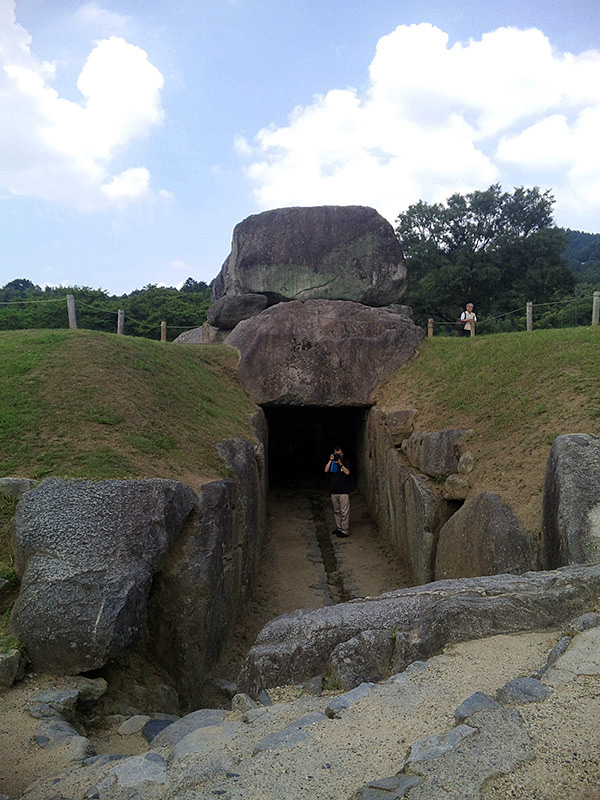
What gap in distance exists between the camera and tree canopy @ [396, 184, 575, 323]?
1019 inches

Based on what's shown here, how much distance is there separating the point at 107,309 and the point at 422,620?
25025mm

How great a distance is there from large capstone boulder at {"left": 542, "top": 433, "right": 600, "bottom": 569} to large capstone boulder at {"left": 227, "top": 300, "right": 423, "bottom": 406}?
21.8 ft

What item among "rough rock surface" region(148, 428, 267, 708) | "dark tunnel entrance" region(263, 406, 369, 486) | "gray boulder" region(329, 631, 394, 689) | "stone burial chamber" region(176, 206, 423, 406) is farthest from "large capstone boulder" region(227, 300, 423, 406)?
"gray boulder" region(329, 631, 394, 689)

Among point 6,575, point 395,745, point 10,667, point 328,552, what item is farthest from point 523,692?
point 328,552

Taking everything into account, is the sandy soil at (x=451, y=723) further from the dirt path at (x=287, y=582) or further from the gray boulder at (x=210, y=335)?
the gray boulder at (x=210, y=335)

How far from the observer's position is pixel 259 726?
12.1 feet

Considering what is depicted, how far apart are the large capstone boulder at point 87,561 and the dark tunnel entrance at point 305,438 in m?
11.7

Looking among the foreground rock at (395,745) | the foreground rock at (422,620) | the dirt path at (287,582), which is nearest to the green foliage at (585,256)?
the dirt path at (287,582)

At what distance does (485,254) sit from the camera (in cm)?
2681

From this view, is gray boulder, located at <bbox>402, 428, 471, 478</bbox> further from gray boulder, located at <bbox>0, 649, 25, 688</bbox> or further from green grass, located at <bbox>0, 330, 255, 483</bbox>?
gray boulder, located at <bbox>0, 649, 25, 688</bbox>

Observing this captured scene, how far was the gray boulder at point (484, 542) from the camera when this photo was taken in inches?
282

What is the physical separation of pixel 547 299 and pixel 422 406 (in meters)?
17.1

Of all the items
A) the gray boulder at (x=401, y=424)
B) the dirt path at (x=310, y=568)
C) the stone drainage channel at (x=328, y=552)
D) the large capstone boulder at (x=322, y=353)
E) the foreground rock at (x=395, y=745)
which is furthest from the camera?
the large capstone boulder at (x=322, y=353)

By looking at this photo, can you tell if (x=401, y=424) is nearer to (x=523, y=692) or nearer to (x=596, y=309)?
(x=596, y=309)
